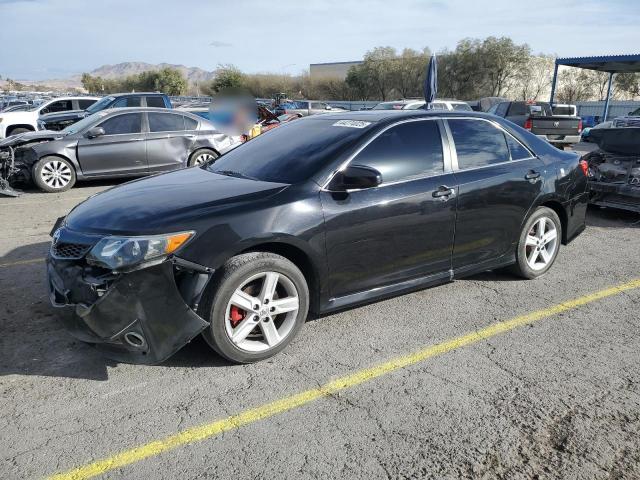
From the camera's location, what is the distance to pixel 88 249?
3.17m

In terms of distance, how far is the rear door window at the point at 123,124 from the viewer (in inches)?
394

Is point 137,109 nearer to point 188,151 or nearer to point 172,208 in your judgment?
point 188,151

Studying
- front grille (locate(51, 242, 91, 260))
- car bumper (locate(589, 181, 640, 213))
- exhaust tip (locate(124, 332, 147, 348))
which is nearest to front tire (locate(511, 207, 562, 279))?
car bumper (locate(589, 181, 640, 213))

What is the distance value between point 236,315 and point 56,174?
311 inches

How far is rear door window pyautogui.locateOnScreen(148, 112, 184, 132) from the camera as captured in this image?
34.0ft

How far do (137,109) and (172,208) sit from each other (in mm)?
7843

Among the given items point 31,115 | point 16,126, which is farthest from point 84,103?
point 16,126

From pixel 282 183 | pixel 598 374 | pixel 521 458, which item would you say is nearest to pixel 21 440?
pixel 282 183

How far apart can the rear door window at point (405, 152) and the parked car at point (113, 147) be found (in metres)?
6.58

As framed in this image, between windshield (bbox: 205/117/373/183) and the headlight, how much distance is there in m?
0.97

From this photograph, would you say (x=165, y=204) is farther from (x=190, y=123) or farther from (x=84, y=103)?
(x=84, y=103)

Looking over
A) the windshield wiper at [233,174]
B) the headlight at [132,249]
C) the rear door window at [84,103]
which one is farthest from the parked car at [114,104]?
the headlight at [132,249]

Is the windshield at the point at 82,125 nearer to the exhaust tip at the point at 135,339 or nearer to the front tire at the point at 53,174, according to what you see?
the front tire at the point at 53,174

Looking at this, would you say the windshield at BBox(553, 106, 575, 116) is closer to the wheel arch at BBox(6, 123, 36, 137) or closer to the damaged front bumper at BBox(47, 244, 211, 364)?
the wheel arch at BBox(6, 123, 36, 137)
